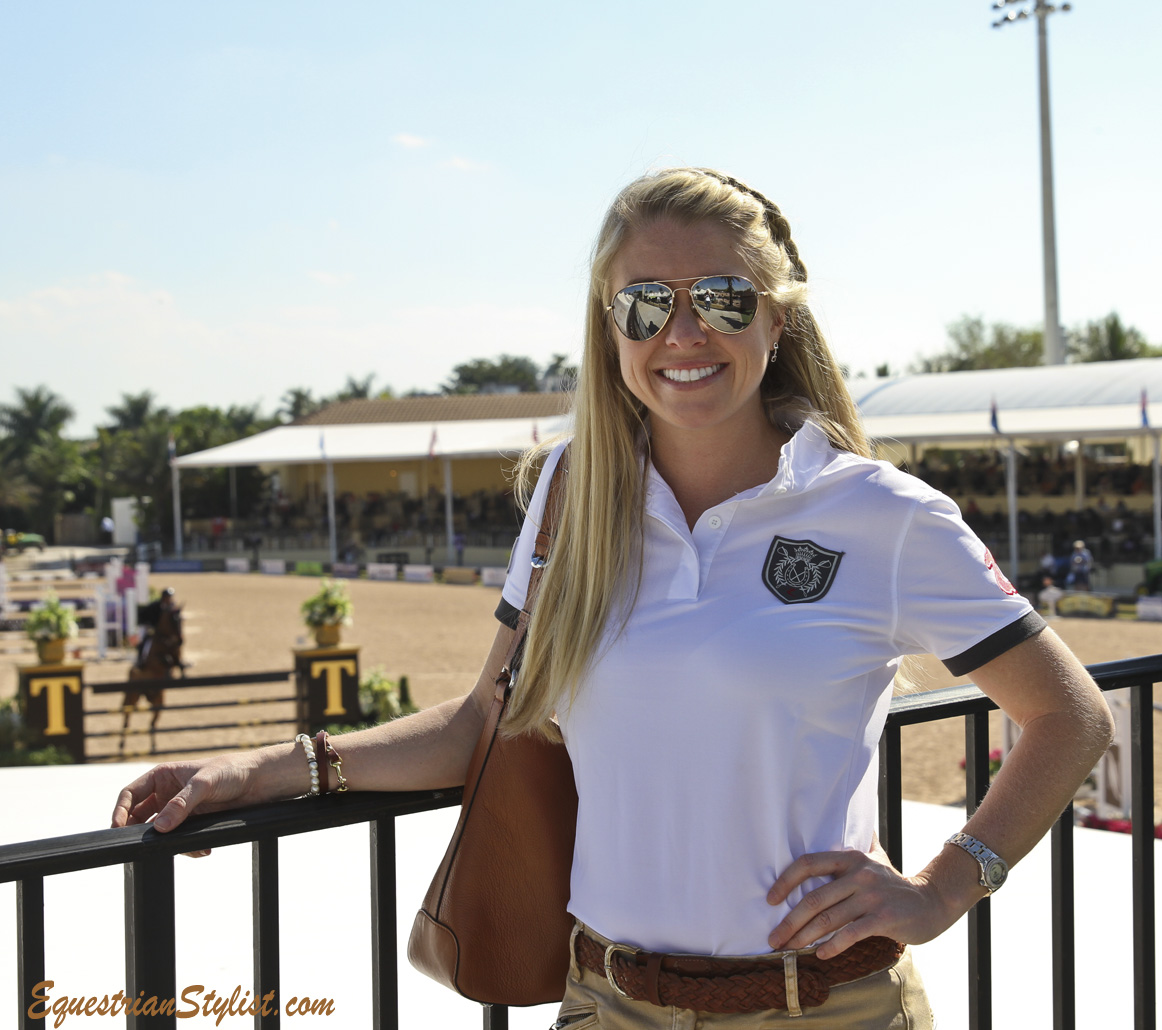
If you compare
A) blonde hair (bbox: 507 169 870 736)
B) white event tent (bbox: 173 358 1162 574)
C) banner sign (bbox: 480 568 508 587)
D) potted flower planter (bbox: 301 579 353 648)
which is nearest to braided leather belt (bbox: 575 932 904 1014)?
blonde hair (bbox: 507 169 870 736)

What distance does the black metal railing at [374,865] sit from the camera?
119 centimetres

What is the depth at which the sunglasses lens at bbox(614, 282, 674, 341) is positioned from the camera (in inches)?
55.2

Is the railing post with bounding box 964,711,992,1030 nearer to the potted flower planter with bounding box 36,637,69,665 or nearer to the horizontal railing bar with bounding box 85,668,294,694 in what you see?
the horizontal railing bar with bounding box 85,668,294,694

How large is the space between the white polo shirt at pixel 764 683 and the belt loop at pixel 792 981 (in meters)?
0.04

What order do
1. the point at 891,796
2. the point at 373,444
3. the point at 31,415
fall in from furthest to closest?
the point at 31,415 < the point at 373,444 < the point at 891,796

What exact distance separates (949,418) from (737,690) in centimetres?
2465

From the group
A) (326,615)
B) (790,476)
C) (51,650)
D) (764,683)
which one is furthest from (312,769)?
(51,650)

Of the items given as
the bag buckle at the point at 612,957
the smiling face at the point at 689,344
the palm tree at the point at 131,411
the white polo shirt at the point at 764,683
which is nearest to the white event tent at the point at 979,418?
the smiling face at the point at 689,344

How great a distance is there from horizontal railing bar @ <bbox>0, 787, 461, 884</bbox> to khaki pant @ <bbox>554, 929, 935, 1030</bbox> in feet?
1.01

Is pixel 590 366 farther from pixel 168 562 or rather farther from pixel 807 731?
pixel 168 562

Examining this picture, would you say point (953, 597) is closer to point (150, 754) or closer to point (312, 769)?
point (312, 769)

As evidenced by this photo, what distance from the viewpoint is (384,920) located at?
1.43 m

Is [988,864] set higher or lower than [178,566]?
higher

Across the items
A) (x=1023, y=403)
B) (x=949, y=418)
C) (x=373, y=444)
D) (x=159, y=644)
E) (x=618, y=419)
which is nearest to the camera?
(x=618, y=419)
